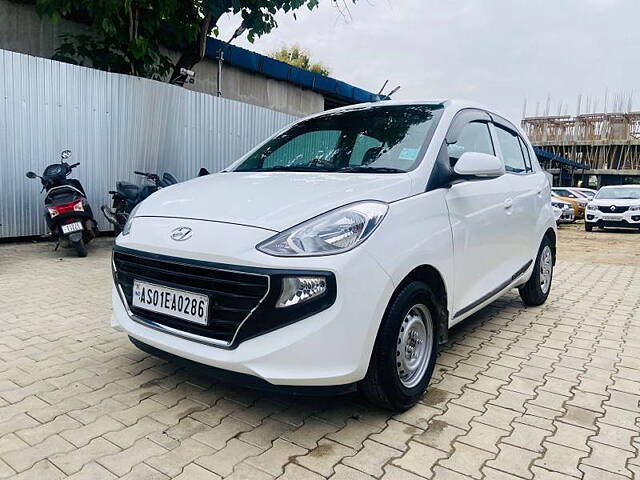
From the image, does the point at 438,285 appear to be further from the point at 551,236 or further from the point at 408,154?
the point at 551,236

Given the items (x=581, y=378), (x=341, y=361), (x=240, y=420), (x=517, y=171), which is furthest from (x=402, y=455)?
(x=517, y=171)

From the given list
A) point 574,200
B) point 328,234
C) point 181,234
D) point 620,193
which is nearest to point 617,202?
point 620,193

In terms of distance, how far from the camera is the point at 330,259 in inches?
83.3

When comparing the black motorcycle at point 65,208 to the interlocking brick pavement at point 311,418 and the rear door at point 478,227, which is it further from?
the rear door at point 478,227

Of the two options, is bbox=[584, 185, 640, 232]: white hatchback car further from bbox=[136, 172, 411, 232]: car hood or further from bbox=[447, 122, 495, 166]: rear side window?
bbox=[136, 172, 411, 232]: car hood

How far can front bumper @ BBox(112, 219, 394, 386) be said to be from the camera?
2092 mm

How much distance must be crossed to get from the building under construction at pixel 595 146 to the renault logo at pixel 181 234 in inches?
1453

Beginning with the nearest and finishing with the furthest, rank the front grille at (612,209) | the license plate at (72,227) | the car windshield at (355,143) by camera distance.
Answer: the car windshield at (355,143), the license plate at (72,227), the front grille at (612,209)

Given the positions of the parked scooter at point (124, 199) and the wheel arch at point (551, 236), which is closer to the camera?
the wheel arch at point (551, 236)

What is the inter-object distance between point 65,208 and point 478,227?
5.05m

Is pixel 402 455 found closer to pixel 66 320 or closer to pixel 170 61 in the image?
pixel 66 320

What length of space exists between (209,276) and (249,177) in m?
1.00

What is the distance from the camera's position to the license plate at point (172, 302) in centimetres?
228

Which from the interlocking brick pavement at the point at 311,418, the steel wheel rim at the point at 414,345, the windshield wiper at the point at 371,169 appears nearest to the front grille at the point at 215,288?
the interlocking brick pavement at the point at 311,418
